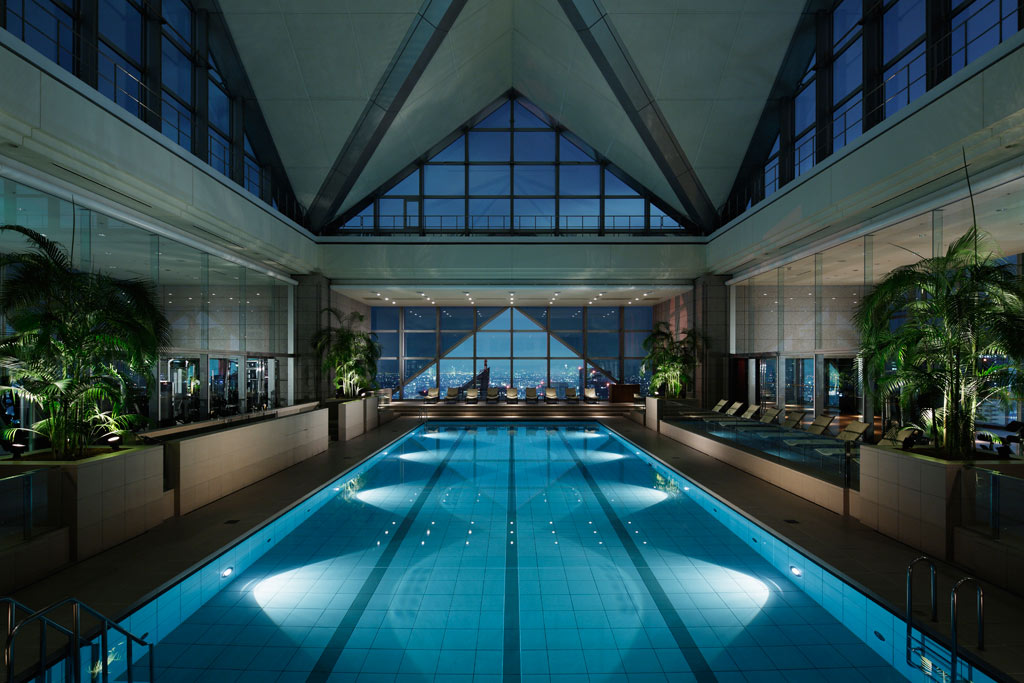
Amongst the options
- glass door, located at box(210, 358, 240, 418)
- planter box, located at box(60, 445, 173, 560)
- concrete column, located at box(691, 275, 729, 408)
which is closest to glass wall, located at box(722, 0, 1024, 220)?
concrete column, located at box(691, 275, 729, 408)

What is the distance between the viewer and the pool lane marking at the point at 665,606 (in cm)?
406

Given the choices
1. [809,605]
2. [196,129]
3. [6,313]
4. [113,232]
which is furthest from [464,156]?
[809,605]

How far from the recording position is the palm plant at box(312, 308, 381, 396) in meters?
16.5

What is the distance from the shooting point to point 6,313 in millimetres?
5883

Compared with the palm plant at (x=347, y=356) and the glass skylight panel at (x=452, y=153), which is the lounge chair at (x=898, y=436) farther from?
the glass skylight panel at (x=452, y=153)

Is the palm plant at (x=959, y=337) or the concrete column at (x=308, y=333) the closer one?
the palm plant at (x=959, y=337)

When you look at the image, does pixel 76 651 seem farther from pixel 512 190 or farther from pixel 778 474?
pixel 512 190

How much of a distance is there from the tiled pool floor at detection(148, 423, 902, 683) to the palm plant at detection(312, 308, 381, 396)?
8589 mm

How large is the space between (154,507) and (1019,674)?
7979 millimetres

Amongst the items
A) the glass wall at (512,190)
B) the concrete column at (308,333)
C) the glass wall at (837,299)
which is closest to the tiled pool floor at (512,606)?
A: the glass wall at (837,299)

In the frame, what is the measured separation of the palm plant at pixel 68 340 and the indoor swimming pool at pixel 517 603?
2.25 metres

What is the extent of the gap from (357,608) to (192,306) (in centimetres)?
947

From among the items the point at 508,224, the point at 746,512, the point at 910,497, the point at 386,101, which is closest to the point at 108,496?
the point at 746,512

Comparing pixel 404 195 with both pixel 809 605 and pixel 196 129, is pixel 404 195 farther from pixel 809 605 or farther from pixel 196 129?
pixel 809 605
